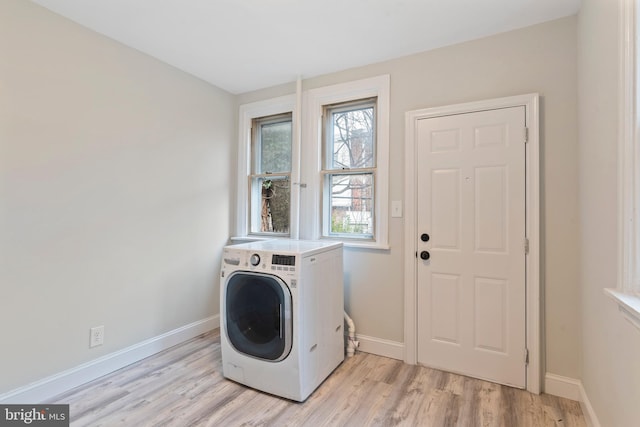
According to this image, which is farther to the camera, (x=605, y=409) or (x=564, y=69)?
(x=564, y=69)

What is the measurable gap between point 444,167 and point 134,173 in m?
2.36

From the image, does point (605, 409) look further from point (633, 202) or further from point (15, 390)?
point (15, 390)

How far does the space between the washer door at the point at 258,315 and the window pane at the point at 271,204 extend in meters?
1.15

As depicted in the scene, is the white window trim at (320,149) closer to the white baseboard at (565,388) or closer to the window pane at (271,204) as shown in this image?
the window pane at (271,204)

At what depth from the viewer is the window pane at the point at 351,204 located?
8.85ft

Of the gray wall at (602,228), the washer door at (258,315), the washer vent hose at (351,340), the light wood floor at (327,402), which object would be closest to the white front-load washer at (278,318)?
the washer door at (258,315)

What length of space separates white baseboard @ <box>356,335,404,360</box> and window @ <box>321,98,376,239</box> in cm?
86

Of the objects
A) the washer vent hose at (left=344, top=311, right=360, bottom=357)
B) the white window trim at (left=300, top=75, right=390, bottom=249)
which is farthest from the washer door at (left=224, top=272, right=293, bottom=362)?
the white window trim at (left=300, top=75, right=390, bottom=249)

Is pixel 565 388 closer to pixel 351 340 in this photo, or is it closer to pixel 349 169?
pixel 351 340

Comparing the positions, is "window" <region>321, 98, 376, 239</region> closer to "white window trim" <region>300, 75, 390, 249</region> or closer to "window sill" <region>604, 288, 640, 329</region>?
"white window trim" <region>300, 75, 390, 249</region>

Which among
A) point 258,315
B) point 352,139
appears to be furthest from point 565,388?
point 352,139

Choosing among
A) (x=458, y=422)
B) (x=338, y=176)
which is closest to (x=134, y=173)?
(x=338, y=176)

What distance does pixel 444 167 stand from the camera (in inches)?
88.3

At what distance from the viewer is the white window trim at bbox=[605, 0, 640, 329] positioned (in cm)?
113
